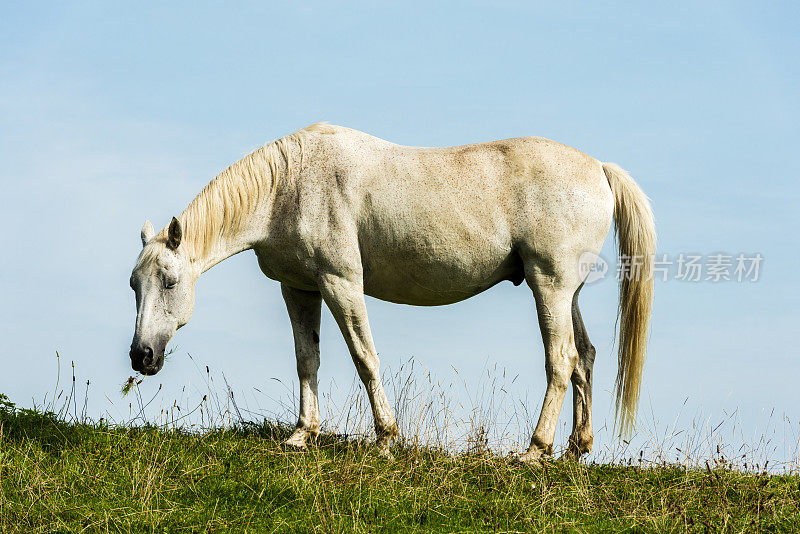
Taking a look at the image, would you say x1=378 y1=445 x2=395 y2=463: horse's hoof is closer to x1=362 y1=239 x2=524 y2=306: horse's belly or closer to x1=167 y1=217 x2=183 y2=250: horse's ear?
x1=362 y1=239 x2=524 y2=306: horse's belly

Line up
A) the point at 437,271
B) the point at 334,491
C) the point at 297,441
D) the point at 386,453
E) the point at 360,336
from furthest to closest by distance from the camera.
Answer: the point at 297,441, the point at 437,271, the point at 360,336, the point at 386,453, the point at 334,491

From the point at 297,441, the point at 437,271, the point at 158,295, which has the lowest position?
the point at 297,441

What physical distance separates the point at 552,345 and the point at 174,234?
3.57 m

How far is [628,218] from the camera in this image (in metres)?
8.06

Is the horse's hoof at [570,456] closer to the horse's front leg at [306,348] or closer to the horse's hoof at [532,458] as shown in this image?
the horse's hoof at [532,458]

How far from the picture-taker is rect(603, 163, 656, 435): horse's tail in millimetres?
8047

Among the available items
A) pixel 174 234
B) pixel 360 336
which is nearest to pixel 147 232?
pixel 174 234

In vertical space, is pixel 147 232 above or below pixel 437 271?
above

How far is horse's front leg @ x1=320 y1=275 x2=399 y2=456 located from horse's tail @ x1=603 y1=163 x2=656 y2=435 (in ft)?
7.77

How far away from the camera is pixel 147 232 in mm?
7816

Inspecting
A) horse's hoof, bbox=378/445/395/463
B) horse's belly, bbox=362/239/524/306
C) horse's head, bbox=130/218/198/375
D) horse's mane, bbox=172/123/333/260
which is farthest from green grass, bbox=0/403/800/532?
horse's mane, bbox=172/123/333/260

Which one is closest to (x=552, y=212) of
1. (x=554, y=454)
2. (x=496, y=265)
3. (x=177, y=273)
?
(x=496, y=265)

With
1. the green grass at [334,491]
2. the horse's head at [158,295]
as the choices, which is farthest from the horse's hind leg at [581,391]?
→ the horse's head at [158,295]

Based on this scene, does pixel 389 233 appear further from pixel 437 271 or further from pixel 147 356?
pixel 147 356
